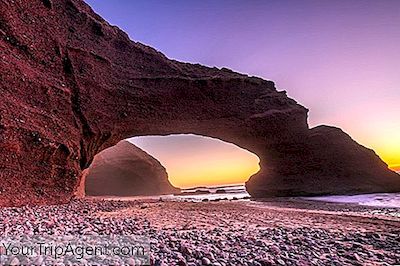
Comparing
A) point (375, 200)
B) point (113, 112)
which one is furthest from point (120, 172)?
point (375, 200)

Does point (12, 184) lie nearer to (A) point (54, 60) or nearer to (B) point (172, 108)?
(A) point (54, 60)

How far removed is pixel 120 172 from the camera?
155ft

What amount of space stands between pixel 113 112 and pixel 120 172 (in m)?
33.4

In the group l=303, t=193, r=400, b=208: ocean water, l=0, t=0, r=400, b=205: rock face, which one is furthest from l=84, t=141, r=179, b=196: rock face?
l=303, t=193, r=400, b=208: ocean water

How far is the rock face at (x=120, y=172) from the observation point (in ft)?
154

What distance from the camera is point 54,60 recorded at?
501 inches

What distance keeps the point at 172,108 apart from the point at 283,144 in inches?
363

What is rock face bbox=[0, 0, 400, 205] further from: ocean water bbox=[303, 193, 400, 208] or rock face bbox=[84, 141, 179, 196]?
rock face bbox=[84, 141, 179, 196]

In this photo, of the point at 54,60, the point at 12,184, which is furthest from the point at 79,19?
the point at 12,184

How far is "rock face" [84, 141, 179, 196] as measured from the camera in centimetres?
4681

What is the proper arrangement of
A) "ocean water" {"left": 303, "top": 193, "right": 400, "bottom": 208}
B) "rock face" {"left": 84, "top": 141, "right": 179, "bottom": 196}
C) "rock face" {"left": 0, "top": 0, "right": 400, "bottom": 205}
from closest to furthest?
"rock face" {"left": 0, "top": 0, "right": 400, "bottom": 205}, "ocean water" {"left": 303, "top": 193, "right": 400, "bottom": 208}, "rock face" {"left": 84, "top": 141, "right": 179, "bottom": 196}

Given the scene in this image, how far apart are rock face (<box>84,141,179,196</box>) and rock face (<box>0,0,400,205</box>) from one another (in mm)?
29224

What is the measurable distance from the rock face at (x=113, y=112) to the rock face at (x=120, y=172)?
2922cm

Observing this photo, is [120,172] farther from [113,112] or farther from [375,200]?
[375,200]
